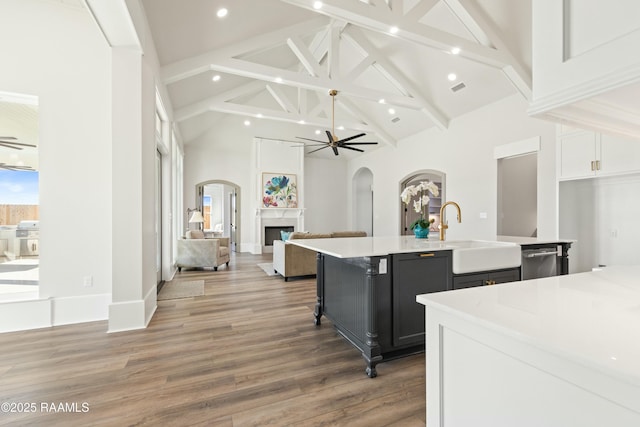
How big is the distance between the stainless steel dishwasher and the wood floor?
1414mm

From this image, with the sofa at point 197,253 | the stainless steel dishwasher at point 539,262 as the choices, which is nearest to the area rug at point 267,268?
the sofa at point 197,253

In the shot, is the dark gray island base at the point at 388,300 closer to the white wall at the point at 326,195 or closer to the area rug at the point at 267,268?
the area rug at the point at 267,268

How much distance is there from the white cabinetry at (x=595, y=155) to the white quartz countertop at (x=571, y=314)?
357 cm

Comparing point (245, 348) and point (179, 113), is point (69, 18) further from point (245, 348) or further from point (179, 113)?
point (245, 348)

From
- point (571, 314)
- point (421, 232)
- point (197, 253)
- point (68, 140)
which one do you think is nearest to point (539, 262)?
point (421, 232)

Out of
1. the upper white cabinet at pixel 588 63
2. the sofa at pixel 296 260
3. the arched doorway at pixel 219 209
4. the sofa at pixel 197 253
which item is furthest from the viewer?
the arched doorway at pixel 219 209

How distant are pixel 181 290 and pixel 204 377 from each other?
262 cm

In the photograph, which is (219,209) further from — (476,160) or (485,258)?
(485,258)

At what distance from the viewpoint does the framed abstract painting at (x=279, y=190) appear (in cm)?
884

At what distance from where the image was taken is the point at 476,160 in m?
5.93

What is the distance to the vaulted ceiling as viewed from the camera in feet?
11.7

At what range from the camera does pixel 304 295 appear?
415 cm

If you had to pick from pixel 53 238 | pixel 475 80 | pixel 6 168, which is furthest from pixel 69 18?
pixel 475 80

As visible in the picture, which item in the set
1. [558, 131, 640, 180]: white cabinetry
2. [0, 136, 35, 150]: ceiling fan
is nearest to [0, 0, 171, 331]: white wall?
[0, 136, 35, 150]: ceiling fan
